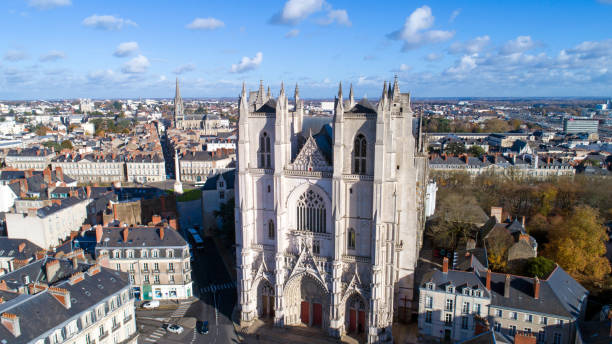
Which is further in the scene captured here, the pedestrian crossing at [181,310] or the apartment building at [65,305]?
the pedestrian crossing at [181,310]

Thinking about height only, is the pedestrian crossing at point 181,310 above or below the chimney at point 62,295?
below

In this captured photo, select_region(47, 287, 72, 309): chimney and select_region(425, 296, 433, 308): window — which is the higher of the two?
select_region(47, 287, 72, 309): chimney

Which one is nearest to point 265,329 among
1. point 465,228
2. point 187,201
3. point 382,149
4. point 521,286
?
point 382,149

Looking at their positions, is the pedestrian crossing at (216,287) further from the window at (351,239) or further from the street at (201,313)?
the window at (351,239)

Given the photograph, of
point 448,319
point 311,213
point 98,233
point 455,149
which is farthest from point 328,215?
point 455,149

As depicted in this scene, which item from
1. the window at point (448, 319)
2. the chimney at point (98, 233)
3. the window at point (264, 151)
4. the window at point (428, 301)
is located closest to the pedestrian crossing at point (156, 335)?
the chimney at point (98, 233)

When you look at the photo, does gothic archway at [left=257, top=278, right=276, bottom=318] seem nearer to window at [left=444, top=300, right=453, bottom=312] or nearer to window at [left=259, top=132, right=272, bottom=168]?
window at [left=259, top=132, right=272, bottom=168]

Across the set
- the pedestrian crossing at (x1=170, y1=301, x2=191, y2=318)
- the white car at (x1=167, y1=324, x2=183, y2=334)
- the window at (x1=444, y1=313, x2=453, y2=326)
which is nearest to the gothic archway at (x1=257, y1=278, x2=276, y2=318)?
the white car at (x1=167, y1=324, x2=183, y2=334)
